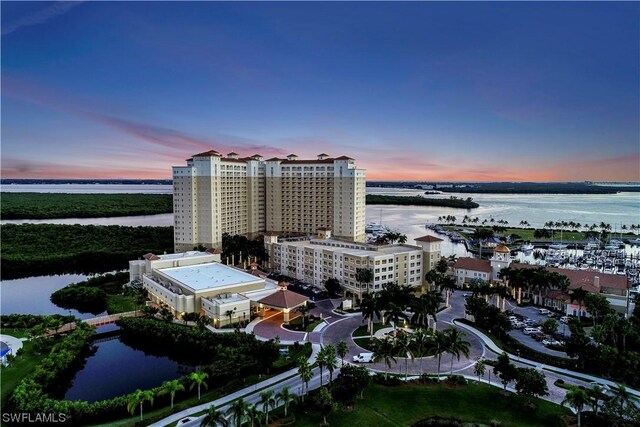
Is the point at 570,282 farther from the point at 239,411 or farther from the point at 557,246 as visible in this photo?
the point at 557,246

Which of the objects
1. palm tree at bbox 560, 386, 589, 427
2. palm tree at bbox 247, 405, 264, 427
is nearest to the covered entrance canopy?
palm tree at bbox 247, 405, 264, 427

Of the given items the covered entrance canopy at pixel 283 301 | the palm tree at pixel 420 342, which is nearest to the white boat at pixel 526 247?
the covered entrance canopy at pixel 283 301

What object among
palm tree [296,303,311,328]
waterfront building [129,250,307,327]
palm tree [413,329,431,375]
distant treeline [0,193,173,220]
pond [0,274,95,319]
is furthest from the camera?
distant treeline [0,193,173,220]

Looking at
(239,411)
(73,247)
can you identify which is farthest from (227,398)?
(73,247)

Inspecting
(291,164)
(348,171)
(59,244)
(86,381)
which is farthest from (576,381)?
(59,244)

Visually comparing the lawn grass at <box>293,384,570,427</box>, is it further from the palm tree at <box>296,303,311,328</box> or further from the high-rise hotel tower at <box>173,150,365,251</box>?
the high-rise hotel tower at <box>173,150,365,251</box>

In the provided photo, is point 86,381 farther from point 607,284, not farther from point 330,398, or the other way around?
point 607,284

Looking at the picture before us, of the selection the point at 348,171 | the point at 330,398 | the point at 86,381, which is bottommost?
the point at 86,381

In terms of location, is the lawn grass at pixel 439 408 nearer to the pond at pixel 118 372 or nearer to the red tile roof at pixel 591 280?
the pond at pixel 118 372
